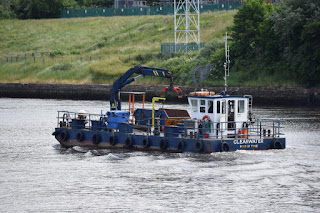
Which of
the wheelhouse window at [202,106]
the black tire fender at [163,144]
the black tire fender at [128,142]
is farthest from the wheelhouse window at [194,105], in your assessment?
the black tire fender at [128,142]

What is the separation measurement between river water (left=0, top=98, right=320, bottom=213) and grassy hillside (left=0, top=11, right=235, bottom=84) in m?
39.7

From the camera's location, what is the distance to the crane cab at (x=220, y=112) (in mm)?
32281

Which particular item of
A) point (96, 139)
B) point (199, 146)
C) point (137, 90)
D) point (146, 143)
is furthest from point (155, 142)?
point (137, 90)

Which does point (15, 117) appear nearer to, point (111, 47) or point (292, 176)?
point (292, 176)

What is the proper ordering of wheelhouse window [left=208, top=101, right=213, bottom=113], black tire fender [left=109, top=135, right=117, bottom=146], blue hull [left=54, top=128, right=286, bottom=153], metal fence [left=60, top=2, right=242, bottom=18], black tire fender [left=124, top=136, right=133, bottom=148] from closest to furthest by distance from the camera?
blue hull [left=54, top=128, right=286, bottom=153], wheelhouse window [left=208, top=101, right=213, bottom=113], black tire fender [left=124, top=136, right=133, bottom=148], black tire fender [left=109, top=135, right=117, bottom=146], metal fence [left=60, top=2, right=242, bottom=18]

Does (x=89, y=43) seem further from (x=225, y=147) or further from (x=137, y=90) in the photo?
(x=225, y=147)

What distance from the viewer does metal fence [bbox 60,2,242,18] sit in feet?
346

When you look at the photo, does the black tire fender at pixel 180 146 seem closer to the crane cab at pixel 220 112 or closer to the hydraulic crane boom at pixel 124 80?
the crane cab at pixel 220 112

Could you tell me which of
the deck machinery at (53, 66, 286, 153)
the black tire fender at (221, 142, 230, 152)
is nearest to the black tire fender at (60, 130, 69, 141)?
the deck machinery at (53, 66, 286, 153)

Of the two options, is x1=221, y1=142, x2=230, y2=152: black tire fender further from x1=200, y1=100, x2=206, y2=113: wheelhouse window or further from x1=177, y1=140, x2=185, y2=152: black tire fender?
x1=200, y1=100, x2=206, y2=113: wheelhouse window

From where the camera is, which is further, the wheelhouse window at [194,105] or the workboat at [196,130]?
the wheelhouse window at [194,105]

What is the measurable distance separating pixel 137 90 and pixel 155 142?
1521 inches

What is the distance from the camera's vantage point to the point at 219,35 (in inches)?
3354

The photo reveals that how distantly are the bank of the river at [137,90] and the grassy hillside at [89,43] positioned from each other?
8.37ft
